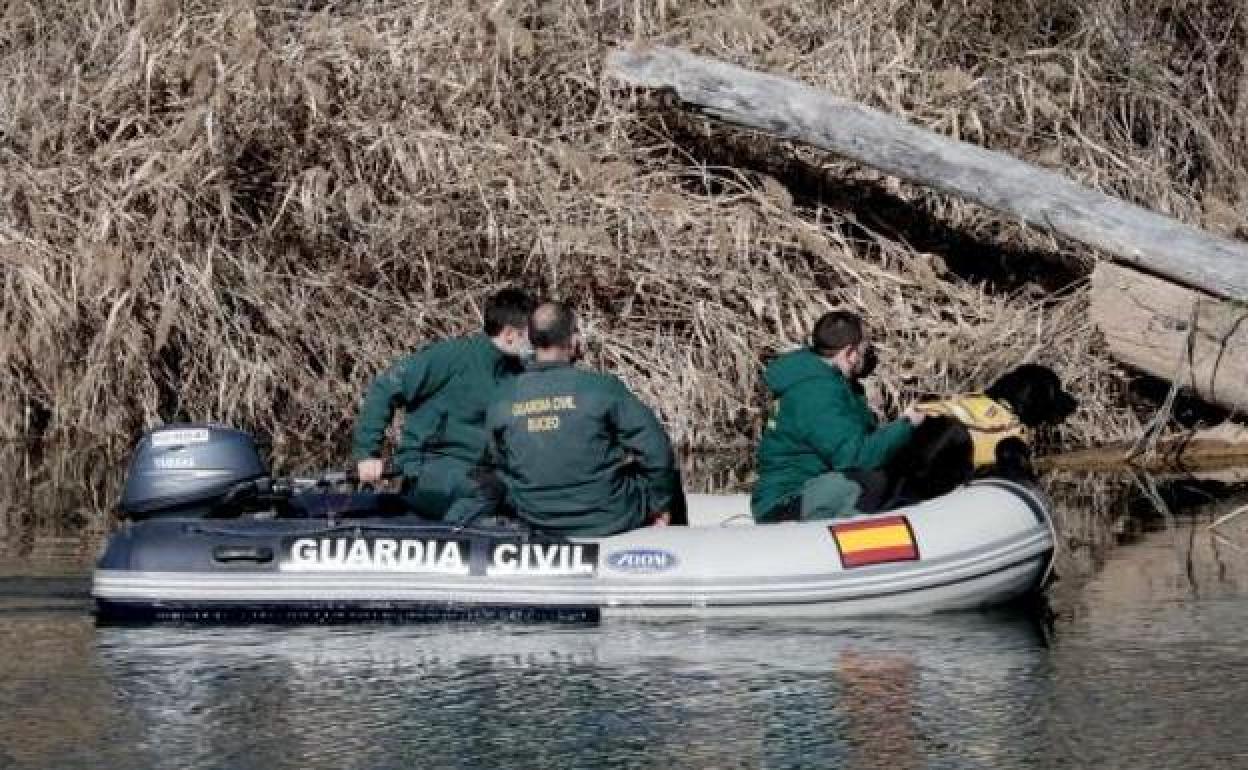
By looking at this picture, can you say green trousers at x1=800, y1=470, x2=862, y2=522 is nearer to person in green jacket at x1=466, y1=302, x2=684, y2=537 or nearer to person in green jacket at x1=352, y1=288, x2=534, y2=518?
person in green jacket at x1=466, y1=302, x2=684, y2=537

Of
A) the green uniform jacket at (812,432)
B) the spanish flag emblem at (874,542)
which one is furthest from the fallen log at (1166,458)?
the spanish flag emblem at (874,542)

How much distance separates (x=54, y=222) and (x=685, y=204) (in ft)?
13.2

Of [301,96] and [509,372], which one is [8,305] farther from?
[509,372]

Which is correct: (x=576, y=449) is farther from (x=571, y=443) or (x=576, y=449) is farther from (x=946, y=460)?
(x=946, y=460)

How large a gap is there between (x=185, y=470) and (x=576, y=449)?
161 centimetres

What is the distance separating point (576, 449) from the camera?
10773 millimetres

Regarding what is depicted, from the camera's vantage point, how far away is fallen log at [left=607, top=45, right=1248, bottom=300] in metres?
15.8

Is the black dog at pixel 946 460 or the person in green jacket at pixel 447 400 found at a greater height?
the person in green jacket at pixel 447 400

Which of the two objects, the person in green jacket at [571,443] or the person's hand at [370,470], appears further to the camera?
the person's hand at [370,470]

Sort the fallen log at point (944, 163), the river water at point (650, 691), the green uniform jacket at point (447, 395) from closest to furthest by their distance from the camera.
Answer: the river water at point (650, 691) < the green uniform jacket at point (447, 395) < the fallen log at point (944, 163)

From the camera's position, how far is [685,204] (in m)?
17.5

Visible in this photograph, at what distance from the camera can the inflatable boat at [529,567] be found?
10.7 metres

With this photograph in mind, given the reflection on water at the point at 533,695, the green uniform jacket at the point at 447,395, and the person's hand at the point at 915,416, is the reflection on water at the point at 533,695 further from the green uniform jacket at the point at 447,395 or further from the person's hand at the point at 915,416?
the green uniform jacket at the point at 447,395

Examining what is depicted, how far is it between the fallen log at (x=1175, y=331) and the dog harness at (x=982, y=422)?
161 inches
